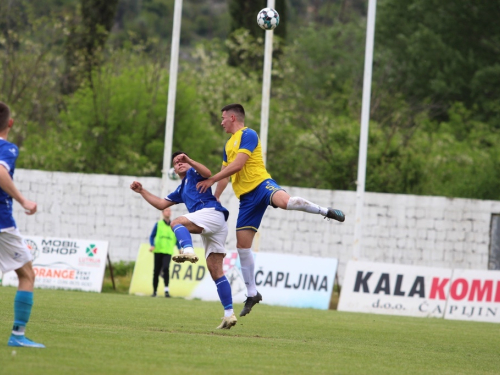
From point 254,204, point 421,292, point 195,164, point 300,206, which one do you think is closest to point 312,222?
point 421,292

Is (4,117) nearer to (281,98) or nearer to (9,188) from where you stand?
(9,188)

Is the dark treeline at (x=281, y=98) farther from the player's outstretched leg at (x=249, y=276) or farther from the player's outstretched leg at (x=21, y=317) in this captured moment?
the player's outstretched leg at (x=21, y=317)

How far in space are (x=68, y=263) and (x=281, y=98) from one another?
2121cm

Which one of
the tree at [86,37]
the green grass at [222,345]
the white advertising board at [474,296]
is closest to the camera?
the green grass at [222,345]

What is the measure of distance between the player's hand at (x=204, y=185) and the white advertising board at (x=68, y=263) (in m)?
11.4

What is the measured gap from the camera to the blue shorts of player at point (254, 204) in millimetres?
10828

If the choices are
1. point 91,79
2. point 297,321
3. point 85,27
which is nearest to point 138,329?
point 297,321

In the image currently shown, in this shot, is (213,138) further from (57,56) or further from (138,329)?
(138,329)

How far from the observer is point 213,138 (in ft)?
115

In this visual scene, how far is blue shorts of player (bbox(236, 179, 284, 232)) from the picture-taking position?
10.8m

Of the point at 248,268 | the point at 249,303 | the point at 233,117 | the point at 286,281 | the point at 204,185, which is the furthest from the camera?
the point at 286,281

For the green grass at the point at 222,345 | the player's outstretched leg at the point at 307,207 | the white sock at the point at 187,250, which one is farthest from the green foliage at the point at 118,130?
the white sock at the point at 187,250

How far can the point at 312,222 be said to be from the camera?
24.1 metres

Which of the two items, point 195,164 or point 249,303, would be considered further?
point 249,303
